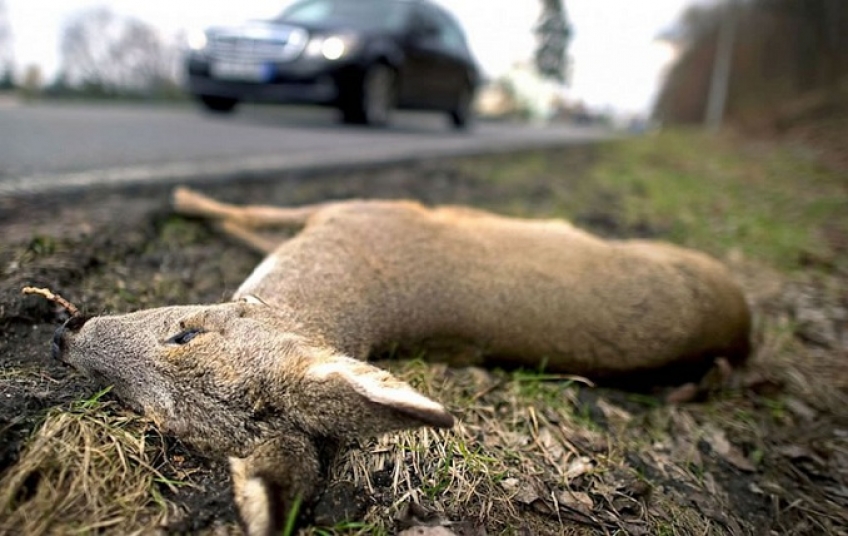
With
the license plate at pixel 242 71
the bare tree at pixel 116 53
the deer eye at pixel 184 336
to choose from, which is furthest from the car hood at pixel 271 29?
the deer eye at pixel 184 336

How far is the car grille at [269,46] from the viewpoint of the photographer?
28.4 feet

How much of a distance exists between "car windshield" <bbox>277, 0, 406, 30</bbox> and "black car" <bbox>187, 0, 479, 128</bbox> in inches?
0.5

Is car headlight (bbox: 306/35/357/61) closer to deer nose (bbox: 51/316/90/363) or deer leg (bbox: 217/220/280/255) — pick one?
deer leg (bbox: 217/220/280/255)

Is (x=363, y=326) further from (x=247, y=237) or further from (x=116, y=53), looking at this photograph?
(x=116, y=53)

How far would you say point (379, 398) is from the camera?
169 centimetres

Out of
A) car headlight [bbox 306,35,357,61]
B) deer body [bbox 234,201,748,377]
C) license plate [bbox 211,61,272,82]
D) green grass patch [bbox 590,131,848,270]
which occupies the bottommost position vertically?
green grass patch [bbox 590,131,848,270]

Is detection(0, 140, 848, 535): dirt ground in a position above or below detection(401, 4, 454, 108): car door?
below

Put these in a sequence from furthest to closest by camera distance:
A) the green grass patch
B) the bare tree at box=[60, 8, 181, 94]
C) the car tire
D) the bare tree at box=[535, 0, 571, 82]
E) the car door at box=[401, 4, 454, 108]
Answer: the bare tree at box=[535, 0, 571, 82]
the bare tree at box=[60, 8, 181, 94]
the car door at box=[401, 4, 454, 108]
the car tire
the green grass patch

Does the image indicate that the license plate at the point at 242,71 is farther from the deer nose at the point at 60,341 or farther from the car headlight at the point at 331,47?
the deer nose at the point at 60,341

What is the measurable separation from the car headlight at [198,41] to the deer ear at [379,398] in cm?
807

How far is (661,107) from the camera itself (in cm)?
4394

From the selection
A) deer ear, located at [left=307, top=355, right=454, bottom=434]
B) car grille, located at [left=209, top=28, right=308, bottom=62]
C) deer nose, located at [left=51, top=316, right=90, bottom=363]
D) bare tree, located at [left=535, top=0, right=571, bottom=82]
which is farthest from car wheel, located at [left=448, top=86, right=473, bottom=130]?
bare tree, located at [left=535, top=0, right=571, bottom=82]

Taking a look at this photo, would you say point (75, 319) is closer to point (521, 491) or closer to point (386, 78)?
point (521, 491)

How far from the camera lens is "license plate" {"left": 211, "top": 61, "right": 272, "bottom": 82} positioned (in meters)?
8.70
